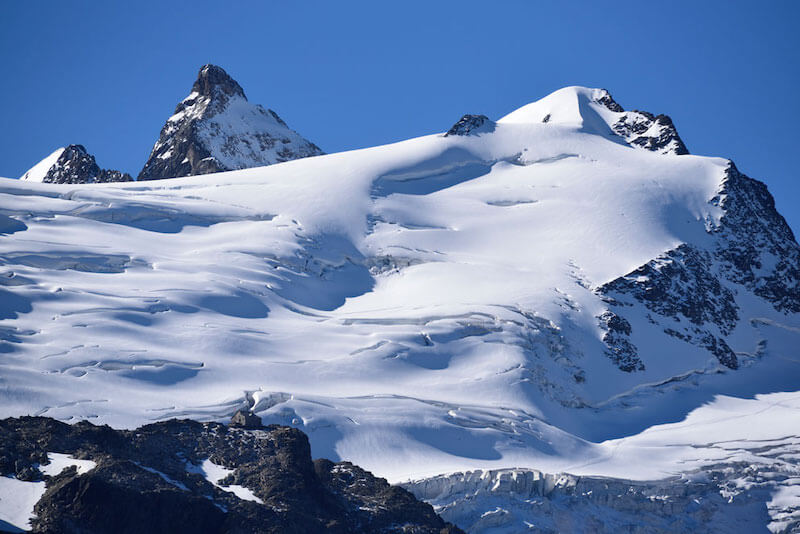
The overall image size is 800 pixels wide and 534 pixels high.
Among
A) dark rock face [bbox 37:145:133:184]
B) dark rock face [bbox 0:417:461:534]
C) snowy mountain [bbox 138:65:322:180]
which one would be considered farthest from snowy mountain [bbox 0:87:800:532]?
dark rock face [bbox 37:145:133:184]

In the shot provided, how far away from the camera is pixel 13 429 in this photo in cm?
4181

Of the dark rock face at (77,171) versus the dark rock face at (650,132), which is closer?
the dark rock face at (650,132)

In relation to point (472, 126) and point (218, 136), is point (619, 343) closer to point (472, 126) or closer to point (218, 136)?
point (472, 126)

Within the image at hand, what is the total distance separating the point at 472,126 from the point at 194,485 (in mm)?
74665

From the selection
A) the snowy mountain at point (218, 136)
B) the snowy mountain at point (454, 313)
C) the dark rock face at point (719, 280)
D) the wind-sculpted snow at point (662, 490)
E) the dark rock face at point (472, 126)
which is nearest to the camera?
the wind-sculpted snow at point (662, 490)

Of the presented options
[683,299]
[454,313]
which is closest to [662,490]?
[454,313]

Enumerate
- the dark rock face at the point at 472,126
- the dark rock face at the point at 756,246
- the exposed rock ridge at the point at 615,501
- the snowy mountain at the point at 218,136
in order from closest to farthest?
the exposed rock ridge at the point at 615,501
the dark rock face at the point at 756,246
the dark rock face at the point at 472,126
the snowy mountain at the point at 218,136

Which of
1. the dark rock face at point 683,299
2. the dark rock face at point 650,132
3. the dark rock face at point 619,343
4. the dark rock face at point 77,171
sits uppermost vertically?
the dark rock face at point 77,171

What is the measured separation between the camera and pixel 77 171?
13875cm

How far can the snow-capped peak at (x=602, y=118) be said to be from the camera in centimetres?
11238

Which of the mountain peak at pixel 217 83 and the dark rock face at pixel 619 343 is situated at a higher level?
the mountain peak at pixel 217 83

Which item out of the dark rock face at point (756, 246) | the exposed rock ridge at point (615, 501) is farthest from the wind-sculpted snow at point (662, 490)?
the dark rock face at point (756, 246)

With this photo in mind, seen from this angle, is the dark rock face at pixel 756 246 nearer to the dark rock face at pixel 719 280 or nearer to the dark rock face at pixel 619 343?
the dark rock face at pixel 719 280

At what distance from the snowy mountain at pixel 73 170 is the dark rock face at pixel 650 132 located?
56718 millimetres
